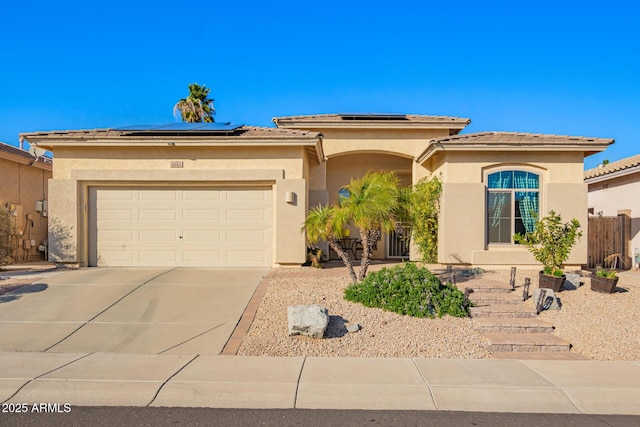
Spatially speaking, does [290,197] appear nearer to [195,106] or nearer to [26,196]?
[26,196]

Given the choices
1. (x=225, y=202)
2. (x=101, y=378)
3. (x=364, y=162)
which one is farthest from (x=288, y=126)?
(x=101, y=378)

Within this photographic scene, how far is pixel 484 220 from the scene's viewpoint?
12.6 meters

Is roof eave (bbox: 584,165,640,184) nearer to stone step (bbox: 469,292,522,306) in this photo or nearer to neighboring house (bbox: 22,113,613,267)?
neighboring house (bbox: 22,113,613,267)

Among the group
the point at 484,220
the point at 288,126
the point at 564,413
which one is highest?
the point at 288,126

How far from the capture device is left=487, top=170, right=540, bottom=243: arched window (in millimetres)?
12789

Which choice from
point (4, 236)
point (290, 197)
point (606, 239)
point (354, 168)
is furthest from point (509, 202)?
point (4, 236)

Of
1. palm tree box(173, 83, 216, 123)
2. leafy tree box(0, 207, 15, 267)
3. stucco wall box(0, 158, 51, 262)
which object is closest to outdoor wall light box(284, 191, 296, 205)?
leafy tree box(0, 207, 15, 267)

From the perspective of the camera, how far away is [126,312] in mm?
8320

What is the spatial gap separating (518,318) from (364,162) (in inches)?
354

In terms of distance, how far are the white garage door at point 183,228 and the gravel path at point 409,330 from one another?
3.05 metres

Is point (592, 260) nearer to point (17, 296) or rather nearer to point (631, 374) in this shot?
point (631, 374)

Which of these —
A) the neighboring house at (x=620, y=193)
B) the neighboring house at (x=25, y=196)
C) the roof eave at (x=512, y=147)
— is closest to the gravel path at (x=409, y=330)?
the roof eave at (x=512, y=147)

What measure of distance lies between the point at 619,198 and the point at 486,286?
34.1ft

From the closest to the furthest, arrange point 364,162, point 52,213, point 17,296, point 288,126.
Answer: point 17,296
point 52,213
point 288,126
point 364,162
